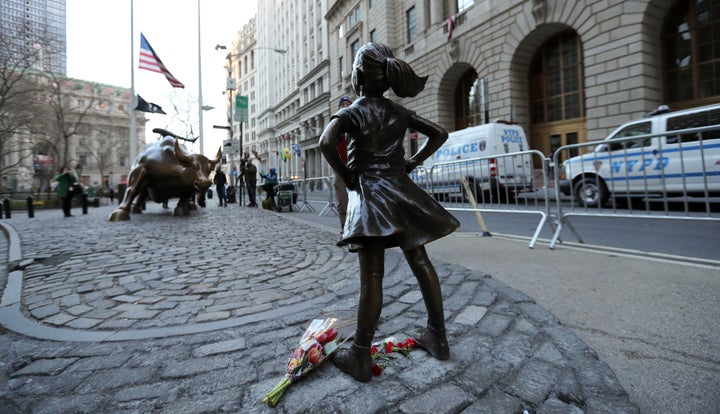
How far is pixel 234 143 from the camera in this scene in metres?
17.5

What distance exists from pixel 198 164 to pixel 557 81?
1842 centimetres

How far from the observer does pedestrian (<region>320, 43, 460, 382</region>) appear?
1700 millimetres

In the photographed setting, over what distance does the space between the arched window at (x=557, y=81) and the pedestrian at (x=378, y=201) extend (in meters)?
19.8

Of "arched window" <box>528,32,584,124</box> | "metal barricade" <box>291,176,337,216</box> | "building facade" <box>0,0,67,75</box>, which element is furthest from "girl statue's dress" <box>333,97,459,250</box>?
"building facade" <box>0,0,67,75</box>

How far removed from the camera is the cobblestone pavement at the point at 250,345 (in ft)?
5.09

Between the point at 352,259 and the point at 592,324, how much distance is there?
101 inches

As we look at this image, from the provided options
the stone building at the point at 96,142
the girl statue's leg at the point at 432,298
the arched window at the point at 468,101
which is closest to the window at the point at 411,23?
the arched window at the point at 468,101

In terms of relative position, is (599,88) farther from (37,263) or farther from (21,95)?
(21,95)

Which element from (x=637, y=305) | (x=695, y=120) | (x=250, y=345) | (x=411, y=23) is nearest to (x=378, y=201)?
(x=250, y=345)

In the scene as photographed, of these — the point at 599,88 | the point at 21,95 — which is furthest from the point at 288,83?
the point at 599,88

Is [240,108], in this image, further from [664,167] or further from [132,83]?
[664,167]

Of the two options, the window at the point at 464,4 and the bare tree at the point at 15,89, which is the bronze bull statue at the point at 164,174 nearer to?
the bare tree at the point at 15,89

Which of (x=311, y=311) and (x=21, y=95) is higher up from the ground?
(x=21, y=95)

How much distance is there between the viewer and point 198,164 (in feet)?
32.6
